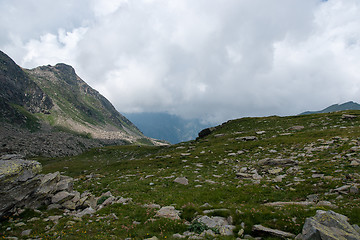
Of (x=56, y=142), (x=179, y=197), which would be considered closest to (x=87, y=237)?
(x=179, y=197)

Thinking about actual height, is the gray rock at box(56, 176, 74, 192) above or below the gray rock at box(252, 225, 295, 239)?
above

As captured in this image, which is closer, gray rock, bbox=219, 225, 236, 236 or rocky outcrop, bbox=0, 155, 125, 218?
gray rock, bbox=219, 225, 236, 236

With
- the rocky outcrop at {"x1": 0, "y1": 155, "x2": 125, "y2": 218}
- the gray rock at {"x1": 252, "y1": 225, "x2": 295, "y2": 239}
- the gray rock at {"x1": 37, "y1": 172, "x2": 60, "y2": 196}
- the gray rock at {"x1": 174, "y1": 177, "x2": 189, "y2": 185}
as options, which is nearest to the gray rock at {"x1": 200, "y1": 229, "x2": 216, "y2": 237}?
the gray rock at {"x1": 252, "y1": 225, "x2": 295, "y2": 239}

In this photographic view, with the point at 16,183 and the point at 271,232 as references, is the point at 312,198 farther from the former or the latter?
the point at 16,183

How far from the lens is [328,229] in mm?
7918

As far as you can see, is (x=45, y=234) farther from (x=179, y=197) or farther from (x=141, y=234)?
(x=179, y=197)

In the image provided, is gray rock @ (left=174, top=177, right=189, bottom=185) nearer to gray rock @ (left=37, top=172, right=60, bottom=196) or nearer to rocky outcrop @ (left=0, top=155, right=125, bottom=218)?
rocky outcrop @ (left=0, top=155, right=125, bottom=218)

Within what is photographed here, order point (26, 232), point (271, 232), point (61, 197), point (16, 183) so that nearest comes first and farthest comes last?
point (271, 232) → point (26, 232) → point (16, 183) → point (61, 197)

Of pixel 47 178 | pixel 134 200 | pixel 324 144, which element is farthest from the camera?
pixel 324 144

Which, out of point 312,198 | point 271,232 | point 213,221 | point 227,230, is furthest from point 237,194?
point 271,232

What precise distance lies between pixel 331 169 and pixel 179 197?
1540cm

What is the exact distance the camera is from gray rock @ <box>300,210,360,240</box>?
7.59 metres

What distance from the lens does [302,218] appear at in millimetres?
9914

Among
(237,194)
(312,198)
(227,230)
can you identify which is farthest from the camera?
(237,194)
